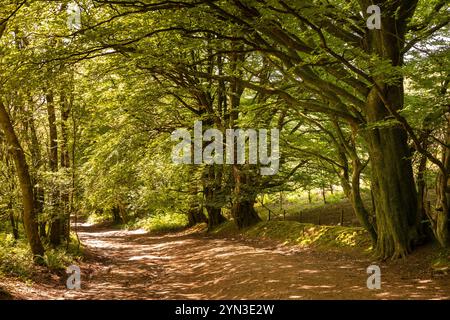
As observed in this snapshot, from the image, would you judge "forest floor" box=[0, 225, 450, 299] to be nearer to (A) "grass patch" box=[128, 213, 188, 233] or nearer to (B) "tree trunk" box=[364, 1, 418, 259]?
(B) "tree trunk" box=[364, 1, 418, 259]

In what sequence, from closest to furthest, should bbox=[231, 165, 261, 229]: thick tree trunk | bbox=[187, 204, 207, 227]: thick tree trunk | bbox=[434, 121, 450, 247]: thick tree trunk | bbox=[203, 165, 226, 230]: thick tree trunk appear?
bbox=[434, 121, 450, 247]: thick tree trunk
bbox=[231, 165, 261, 229]: thick tree trunk
bbox=[203, 165, 226, 230]: thick tree trunk
bbox=[187, 204, 207, 227]: thick tree trunk

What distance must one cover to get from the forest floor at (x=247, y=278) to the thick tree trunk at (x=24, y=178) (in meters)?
1.14

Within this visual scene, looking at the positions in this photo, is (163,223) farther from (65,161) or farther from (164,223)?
(65,161)

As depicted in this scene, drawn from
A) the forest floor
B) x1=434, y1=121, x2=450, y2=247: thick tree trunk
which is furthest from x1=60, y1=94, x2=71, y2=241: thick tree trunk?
x1=434, y1=121, x2=450, y2=247: thick tree trunk

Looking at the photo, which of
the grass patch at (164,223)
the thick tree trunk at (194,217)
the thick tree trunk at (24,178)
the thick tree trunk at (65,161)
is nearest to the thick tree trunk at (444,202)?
the thick tree trunk at (24,178)

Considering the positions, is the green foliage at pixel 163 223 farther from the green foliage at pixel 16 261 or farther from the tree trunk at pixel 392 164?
the tree trunk at pixel 392 164

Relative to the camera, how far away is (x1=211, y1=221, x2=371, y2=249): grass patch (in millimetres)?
12109

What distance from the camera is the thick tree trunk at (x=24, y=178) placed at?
10383 mm

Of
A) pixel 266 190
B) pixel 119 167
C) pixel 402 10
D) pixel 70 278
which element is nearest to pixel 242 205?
pixel 266 190

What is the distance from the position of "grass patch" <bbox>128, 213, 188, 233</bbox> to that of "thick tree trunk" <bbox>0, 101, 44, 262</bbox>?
15.3 meters

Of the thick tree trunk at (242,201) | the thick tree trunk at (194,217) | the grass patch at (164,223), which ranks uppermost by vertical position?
the thick tree trunk at (242,201)

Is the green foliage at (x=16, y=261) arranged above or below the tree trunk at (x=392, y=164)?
below

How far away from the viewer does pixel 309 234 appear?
14.2m

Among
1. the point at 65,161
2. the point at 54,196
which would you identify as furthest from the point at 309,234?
the point at 65,161
